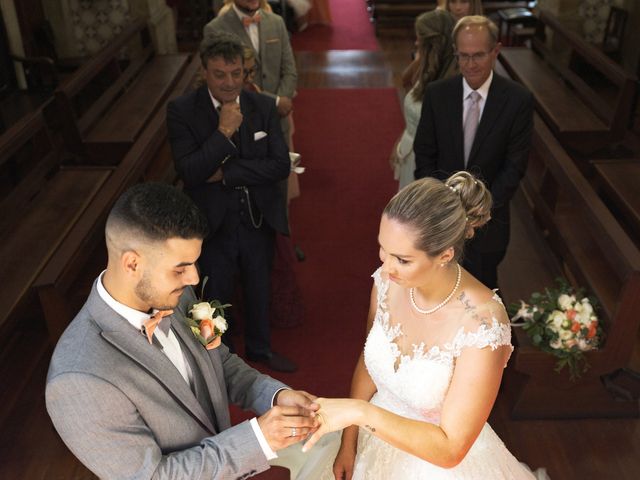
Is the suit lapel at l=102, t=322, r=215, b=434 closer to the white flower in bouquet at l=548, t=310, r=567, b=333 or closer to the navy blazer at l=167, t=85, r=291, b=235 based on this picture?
the navy blazer at l=167, t=85, r=291, b=235

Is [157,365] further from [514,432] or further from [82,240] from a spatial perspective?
[514,432]

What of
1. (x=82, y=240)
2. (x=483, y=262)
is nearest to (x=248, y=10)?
(x=82, y=240)

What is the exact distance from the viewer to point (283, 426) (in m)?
2.10

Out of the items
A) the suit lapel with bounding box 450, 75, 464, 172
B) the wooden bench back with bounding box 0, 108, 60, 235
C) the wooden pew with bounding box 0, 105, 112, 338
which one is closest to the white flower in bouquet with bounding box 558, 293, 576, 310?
the suit lapel with bounding box 450, 75, 464, 172

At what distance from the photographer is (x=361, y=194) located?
6.35 metres

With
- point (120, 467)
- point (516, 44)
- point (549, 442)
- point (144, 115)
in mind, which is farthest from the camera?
point (516, 44)

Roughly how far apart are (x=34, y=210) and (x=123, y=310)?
300 centimetres

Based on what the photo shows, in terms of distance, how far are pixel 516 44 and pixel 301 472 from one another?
8.51 metres

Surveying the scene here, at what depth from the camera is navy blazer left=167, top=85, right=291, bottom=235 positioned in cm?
356

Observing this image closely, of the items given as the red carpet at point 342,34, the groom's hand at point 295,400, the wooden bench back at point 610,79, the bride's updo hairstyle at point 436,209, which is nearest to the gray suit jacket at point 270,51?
the wooden bench back at point 610,79

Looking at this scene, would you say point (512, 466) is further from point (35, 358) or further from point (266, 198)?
point (35, 358)

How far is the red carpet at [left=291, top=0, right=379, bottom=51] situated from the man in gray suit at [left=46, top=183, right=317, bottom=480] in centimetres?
965

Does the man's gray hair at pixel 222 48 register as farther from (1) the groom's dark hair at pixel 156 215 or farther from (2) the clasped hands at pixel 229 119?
(1) the groom's dark hair at pixel 156 215

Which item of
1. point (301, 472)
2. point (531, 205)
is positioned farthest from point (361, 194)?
point (301, 472)
